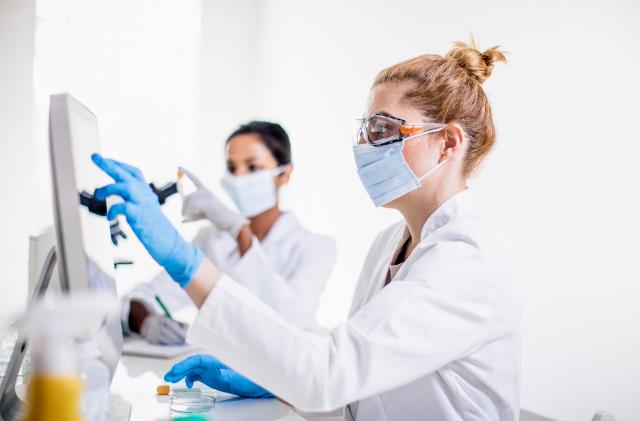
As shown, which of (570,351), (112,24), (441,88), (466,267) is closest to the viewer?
(466,267)

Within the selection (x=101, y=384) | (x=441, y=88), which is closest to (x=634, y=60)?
(x=441, y=88)

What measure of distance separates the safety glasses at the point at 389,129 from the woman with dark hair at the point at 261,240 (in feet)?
4.12

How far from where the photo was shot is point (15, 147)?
3.69 m

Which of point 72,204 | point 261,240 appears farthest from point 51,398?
point 261,240

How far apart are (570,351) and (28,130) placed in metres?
3.26

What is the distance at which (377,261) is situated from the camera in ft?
5.65

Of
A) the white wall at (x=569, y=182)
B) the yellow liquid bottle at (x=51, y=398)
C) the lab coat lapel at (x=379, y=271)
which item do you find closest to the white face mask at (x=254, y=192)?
the white wall at (x=569, y=182)

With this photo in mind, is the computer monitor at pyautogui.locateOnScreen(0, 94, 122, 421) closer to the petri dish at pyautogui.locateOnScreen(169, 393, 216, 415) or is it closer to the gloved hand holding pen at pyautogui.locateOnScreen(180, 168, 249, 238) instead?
the petri dish at pyautogui.locateOnScreen(169, 393, 216, 415)

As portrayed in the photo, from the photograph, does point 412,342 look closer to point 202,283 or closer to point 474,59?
point 202,283

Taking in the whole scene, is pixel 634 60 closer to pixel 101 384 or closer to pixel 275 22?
pixel 101 384

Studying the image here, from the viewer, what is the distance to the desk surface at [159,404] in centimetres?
124

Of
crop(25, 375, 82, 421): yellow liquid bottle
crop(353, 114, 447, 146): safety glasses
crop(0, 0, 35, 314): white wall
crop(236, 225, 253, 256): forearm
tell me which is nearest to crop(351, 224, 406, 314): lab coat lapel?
crop(353, 114, 447, 146): safety glasses

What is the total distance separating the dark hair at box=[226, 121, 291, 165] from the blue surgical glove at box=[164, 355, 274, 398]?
5.62ft

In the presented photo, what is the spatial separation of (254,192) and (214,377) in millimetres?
1622
